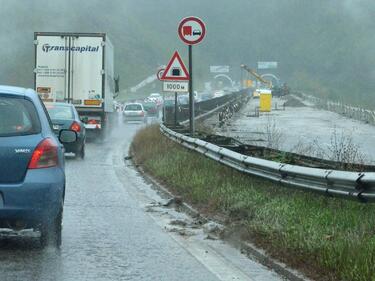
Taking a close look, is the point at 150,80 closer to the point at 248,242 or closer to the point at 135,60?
the point at 135,60

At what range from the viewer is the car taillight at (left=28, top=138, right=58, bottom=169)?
7.88 metres

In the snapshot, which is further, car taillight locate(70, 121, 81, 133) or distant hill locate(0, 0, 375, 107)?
distant hill locate(0, 0, 375, 107)

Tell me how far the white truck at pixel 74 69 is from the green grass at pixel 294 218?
15.4 metres

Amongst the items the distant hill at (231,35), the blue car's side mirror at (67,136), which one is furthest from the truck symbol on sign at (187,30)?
the distant hill at (231,35)

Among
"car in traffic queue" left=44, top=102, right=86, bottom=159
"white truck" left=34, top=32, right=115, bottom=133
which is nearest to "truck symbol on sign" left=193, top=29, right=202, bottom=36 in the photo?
"car in traffic queue" left=44, top=102, right=86, bottom=159

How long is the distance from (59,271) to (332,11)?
512 ft

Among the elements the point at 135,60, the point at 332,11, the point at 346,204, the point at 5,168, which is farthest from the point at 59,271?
the point at 332,11

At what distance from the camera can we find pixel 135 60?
387ft

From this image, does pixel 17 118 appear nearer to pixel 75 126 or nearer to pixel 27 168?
pixel 27 168

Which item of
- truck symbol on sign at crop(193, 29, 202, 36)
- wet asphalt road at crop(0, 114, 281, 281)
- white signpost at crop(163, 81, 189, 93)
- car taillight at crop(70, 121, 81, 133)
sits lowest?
wet asphalt road at crop(0, 114, 281, 281)

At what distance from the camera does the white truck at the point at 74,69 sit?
94.0 ft

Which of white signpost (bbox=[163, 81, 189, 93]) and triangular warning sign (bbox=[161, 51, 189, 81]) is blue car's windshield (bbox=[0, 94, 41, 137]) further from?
white signpost (bbox=[163, 81, 189, 93])

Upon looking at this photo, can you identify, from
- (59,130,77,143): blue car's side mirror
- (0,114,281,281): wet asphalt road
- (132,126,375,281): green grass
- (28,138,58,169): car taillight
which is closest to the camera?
(132,126,375,281): green grass

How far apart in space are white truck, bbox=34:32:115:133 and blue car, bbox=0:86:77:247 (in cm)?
2044
